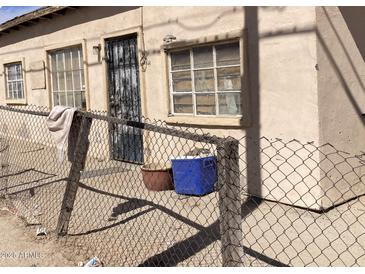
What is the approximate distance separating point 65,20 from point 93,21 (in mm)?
1308

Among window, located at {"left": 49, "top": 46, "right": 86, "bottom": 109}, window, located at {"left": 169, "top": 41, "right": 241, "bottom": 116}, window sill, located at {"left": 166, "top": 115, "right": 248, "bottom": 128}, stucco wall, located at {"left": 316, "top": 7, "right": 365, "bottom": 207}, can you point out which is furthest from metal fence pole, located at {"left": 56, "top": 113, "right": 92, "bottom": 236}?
window, located at {"left": 49, "top": 46, "right": 86, "bottom": 109}

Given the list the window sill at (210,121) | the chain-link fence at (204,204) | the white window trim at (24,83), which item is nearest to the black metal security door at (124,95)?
the chain-link fence at (204,204)

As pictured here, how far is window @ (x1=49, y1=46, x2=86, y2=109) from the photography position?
9.72m

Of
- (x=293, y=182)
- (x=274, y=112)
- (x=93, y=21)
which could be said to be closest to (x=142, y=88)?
(x=93, y=21)

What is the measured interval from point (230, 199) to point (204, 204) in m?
3.42

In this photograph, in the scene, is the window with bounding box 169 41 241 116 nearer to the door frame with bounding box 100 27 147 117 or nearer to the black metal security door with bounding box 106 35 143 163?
the door frame with bounding box 100 27 147 117

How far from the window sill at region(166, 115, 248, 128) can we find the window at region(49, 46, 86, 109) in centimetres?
343

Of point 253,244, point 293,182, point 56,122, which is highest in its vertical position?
point 56,122

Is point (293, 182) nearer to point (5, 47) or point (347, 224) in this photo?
point (347, 224)

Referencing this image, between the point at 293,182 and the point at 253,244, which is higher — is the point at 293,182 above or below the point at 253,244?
above

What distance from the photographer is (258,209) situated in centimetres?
538

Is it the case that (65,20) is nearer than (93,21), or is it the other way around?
(93,21)

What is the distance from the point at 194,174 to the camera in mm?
5852

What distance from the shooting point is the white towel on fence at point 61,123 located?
13.6ft
